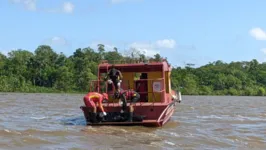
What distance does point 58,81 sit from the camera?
80.6 metres

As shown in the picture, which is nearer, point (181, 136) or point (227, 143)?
point (227, 143)

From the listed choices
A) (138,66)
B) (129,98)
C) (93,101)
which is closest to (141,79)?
(138,66)

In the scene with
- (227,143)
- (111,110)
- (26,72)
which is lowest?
(227,143)

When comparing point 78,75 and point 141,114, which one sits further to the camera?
point 78,75

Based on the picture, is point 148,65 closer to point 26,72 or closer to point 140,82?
point 140,82

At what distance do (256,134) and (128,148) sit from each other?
19.5 feet

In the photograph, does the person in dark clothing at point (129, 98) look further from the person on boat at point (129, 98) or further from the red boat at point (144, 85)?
the red boat at point (144, 85)

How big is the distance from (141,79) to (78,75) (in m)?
65.2

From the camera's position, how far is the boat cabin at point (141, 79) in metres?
16.4

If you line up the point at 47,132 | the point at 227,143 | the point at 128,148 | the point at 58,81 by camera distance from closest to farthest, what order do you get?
the point at 128,148 < the point at 227,143 < the point at 47,132 < the point at 58,81

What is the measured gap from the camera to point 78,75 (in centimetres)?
8081

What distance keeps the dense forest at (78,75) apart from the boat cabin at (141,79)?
51.9m

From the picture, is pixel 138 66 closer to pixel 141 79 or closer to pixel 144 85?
pixel 141 79

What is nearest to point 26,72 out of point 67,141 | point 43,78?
point 43,78
